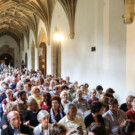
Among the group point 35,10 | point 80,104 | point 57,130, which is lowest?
point 80,104

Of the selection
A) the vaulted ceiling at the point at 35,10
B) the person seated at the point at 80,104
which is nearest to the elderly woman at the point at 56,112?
the person seated at the point at 80,104

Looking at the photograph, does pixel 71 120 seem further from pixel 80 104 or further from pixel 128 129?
pixel 80 104

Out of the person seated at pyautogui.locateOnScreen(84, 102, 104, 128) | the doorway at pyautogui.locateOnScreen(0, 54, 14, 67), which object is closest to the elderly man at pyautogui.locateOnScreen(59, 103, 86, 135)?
the person seated at pyautogui.locateOnScreen(84, 102, 104, 128)

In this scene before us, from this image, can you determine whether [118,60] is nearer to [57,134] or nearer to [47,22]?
[57,134]

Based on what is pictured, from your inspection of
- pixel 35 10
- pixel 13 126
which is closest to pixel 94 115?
pixel 13 126

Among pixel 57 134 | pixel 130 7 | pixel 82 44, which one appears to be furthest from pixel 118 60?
A: pixel 57 134

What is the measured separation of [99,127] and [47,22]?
14524mm

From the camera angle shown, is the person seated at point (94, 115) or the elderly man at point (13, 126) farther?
the person seated at point (94, 115)

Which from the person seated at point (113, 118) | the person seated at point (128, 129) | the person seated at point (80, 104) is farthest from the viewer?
the person seated at point (80, 104)

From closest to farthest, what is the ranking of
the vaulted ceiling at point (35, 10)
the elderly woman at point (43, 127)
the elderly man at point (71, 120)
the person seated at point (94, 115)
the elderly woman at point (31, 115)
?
1. the elderly woman at point (43, 127)
2. the elderly man at point (71, 120)
3. the person seated at point (94, 115)
4. the elderly woman at point (31, 115)
5. the vaulted ceiling at point (35, 10)

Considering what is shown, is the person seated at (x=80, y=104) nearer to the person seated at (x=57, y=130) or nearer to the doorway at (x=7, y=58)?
the person seated at (x=57, y=130)

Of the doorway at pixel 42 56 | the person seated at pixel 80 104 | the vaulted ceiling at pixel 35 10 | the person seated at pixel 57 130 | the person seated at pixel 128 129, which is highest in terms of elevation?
the vaulted ceiling at pixel 35 10

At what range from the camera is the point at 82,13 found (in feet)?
32.1

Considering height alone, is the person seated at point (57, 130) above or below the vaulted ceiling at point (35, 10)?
below
